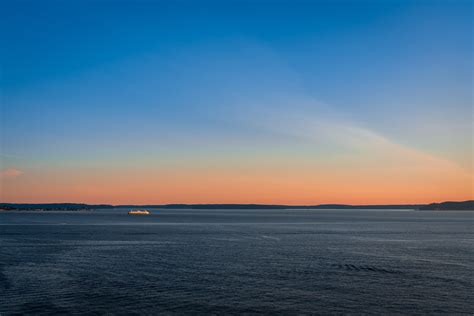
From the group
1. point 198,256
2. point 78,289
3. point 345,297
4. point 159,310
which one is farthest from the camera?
point 198,256

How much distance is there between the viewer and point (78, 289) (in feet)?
154

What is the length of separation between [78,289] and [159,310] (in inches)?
486

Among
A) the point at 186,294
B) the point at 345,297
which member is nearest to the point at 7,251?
the point at 186,294

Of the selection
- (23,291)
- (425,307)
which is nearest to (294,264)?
(425,307)

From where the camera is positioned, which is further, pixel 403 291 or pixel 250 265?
pixel 250 265

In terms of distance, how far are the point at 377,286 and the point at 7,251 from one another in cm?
6203

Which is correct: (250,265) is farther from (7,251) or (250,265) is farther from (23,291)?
(7,251)

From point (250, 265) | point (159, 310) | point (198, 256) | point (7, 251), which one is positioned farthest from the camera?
point (7, 251)

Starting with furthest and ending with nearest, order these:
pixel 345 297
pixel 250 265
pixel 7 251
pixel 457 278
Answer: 1. pixel 7 251
2. pixel 250 265
3. pixel 457 278
4. pixel 345 297

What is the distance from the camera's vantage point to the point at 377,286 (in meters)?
49.3

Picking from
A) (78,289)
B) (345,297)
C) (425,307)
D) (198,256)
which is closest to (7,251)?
(198,256)

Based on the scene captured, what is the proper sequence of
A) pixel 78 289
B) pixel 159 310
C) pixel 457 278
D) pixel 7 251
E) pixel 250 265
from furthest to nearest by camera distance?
pixel 7 251 < pixel 250 265 < pixel 457 278 < pixel 78 289 < pixel 159 310

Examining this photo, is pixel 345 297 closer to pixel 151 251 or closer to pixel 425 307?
pixel 425 307

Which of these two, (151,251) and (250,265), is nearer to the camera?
(250,265)
